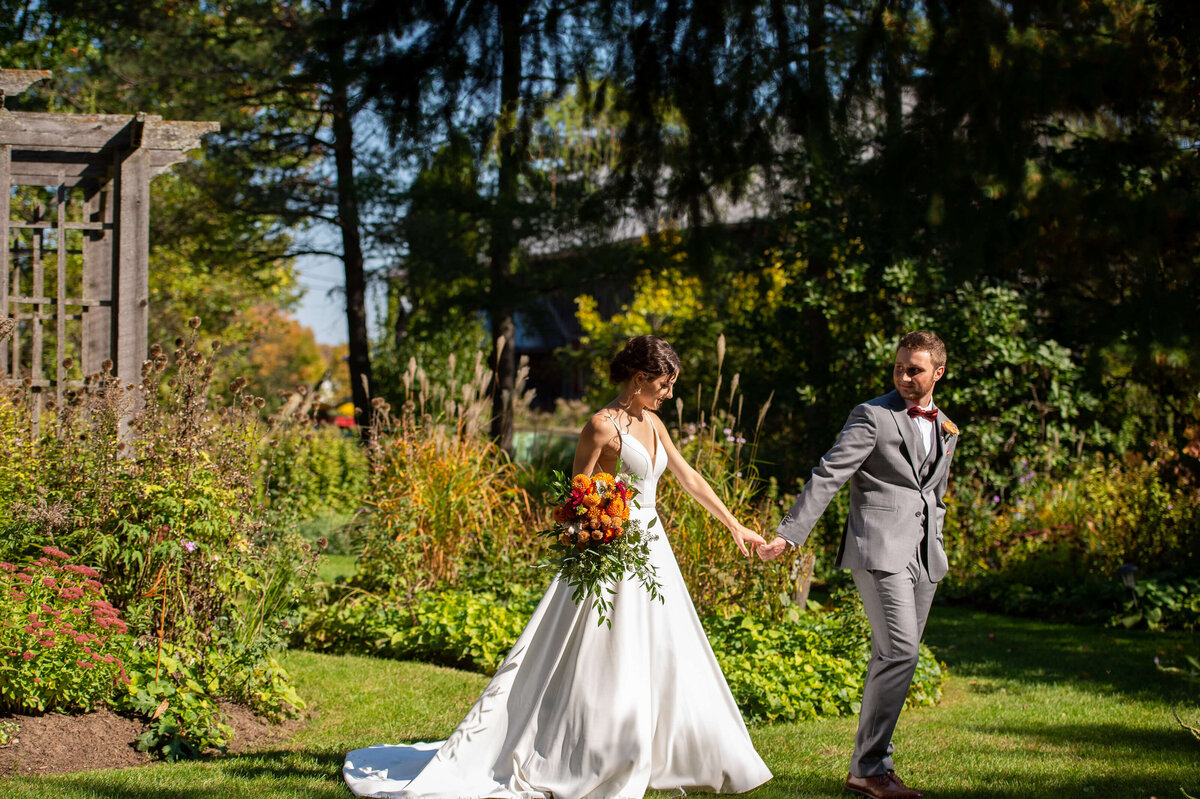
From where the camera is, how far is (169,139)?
697 centimetres

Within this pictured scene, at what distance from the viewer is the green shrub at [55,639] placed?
405 cm

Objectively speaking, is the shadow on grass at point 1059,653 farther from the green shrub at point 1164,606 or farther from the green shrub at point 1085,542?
the green shrub at point 1085,542

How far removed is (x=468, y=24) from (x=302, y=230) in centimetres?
912

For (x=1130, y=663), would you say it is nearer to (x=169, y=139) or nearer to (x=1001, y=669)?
(x=1001, y=669)

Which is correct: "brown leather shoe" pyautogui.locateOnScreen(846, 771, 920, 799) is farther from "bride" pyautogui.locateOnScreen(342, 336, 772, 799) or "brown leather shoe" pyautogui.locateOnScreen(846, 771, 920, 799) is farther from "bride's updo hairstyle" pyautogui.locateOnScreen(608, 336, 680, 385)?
"bride's updo hairstyle" pyautogui.locateOnScreen(608, 336, 680, 385)

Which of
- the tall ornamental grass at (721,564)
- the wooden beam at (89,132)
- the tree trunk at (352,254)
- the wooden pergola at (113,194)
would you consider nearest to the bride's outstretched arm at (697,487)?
the tall ornamental grass at (721,564)

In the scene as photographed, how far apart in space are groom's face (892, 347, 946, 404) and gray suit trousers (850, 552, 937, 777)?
630mm

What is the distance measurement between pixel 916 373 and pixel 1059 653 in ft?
12.7

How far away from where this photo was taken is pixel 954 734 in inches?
195

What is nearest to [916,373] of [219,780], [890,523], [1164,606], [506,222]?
[890,523]

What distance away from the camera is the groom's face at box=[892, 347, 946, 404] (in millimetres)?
4051

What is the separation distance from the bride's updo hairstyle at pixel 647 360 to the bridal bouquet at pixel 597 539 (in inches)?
19.2

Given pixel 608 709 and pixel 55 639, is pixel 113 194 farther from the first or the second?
pixel 608 709

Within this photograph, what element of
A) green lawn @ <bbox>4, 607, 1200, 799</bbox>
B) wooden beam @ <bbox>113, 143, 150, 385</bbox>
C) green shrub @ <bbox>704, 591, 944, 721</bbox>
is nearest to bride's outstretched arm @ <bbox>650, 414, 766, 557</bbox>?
green lawn @ <bbox>4, 607, 1200, 799</bbox>
